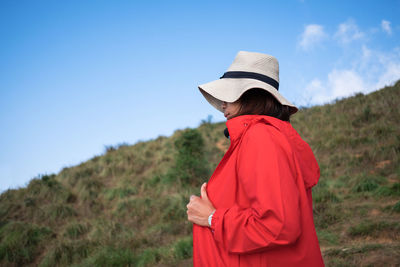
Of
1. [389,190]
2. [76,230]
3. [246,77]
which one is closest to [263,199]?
[246,77]

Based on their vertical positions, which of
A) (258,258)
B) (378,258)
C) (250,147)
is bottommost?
(378,258)

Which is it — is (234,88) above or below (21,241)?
above

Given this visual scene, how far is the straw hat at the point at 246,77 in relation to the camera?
165 centimetres

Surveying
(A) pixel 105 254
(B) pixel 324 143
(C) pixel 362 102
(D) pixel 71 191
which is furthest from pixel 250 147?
(C) pixel 362 102

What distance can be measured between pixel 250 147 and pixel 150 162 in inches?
557

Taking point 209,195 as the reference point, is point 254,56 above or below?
above

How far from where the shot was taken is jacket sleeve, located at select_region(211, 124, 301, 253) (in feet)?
4.17

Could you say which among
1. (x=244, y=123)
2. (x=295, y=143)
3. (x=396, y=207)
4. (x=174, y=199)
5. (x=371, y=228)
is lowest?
(x=371, y=228)

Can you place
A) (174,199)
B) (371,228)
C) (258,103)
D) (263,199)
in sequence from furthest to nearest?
(174,199)
(371,228)
(258,103)
(263,199)

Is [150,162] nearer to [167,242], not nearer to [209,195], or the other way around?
[167,242]

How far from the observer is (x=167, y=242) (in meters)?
7.00

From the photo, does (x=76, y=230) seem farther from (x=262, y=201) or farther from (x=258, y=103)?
(x=262, y=201)

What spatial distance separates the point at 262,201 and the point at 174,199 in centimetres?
846

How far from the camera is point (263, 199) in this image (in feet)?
4.20
